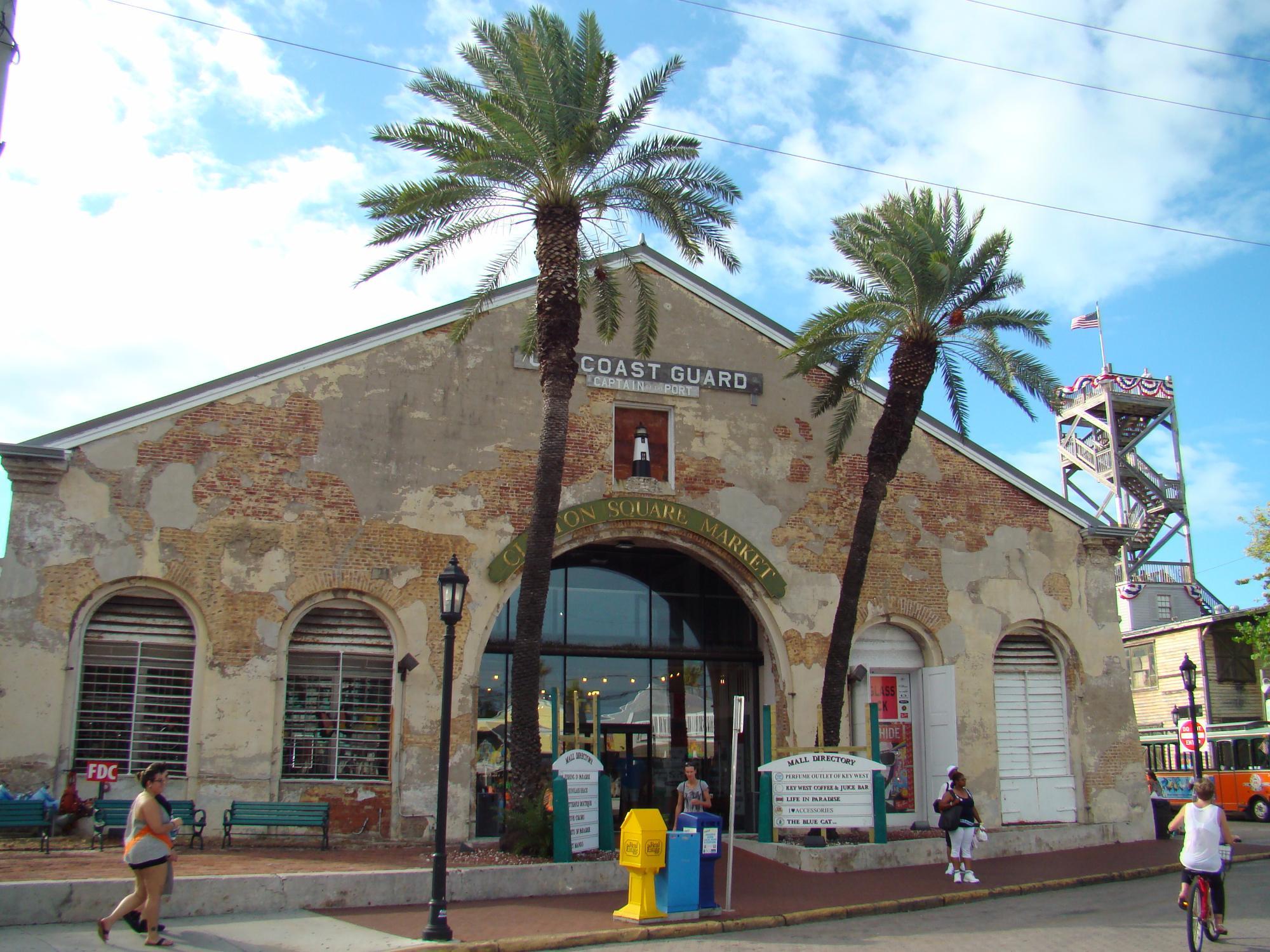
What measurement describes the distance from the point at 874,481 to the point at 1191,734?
12.4m

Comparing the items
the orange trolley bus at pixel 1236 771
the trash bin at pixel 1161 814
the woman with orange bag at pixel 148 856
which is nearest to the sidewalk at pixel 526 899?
the woman with orange bag at pixel 148 856

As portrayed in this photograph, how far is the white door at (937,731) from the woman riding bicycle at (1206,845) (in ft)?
31.8

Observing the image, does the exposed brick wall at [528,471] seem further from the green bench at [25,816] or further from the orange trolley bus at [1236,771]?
the orange trolley bus at [1236,771]

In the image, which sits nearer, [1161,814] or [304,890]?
[304,890]

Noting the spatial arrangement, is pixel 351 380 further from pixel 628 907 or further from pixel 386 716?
pixel 628 907

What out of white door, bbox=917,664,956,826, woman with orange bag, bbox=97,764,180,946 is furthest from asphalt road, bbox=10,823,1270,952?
white door, bbox=917,664,956,826

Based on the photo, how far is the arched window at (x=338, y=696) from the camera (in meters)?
17.8

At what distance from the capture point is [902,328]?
19.4 m

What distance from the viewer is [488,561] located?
747 inches

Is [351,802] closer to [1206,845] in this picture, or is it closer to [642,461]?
[642,461]

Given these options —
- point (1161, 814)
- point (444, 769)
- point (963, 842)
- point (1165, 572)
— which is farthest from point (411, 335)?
point (1165, 572)

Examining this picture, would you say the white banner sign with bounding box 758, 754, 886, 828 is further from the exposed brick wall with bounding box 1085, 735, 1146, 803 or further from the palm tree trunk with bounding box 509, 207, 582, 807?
the exposed brick wall with bounding box 1085, 735, 1146, 803

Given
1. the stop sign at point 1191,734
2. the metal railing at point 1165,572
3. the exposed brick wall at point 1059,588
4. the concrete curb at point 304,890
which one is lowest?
the concrete curb at point 304,890

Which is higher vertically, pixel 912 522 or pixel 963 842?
pixel 912 522
